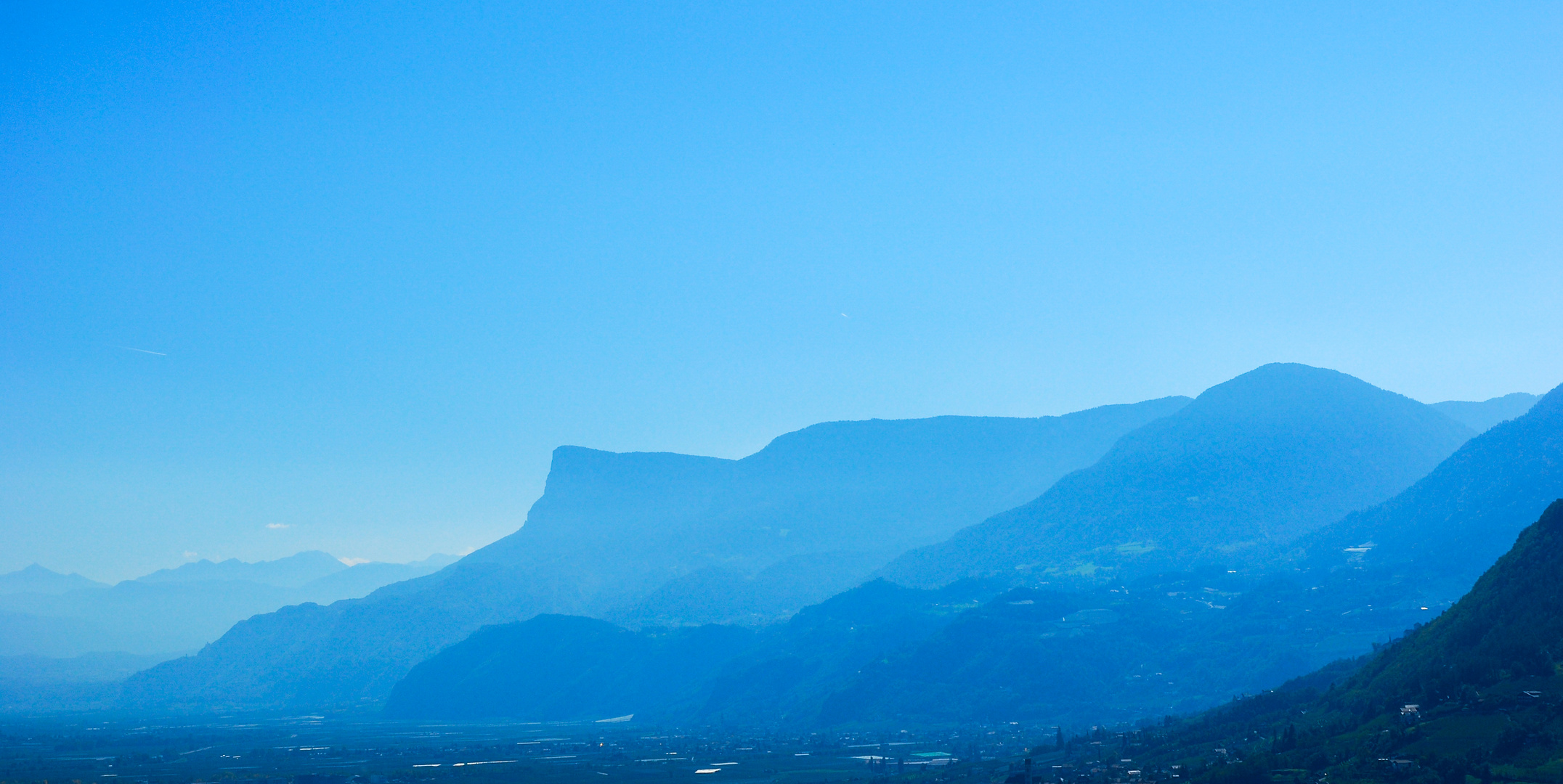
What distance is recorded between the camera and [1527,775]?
383 feet

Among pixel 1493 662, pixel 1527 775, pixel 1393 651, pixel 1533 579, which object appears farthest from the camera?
pixel 1393 651

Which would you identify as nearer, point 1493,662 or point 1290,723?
point 1493,662

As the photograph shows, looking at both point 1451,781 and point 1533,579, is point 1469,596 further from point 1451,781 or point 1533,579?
point 1451,781

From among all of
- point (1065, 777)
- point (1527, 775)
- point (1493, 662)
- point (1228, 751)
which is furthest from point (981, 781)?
point (1527, 775)

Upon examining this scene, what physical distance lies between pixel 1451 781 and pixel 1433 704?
26798 millimetres

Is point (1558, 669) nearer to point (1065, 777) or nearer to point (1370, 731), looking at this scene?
point (1370, 731)

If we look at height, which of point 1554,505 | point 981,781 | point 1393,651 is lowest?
point 981,781

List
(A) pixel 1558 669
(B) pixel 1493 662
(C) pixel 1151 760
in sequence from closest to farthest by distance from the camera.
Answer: (A) pixel 1558 669
(B) pixel 1493 662
(C) pixel 1151 760

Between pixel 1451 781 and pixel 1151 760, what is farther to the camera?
pixel 1151 760

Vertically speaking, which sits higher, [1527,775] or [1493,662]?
[1493,662]

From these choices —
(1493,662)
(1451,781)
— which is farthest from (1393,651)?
(1451,781)

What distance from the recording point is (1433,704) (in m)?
146

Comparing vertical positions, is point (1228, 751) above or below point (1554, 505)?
below

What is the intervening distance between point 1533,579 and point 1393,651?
95.0 ft
